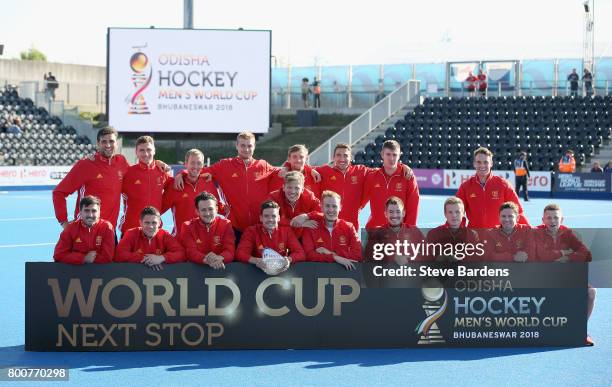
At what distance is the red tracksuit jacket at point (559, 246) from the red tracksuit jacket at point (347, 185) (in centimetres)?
251

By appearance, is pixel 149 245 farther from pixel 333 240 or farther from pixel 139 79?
pixel 139 79

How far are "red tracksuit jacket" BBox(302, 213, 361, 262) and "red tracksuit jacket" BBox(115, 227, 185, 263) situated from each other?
1.17 meters

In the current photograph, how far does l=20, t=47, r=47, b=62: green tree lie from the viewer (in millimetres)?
84056

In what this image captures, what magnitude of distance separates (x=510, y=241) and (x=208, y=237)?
2822 millimetres

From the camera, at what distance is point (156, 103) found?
34.7 meters

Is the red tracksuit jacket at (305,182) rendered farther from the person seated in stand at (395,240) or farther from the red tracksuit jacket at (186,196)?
the person seated in stand at (395,240)

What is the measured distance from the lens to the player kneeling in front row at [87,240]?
8438mm

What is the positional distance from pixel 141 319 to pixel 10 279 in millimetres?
4765

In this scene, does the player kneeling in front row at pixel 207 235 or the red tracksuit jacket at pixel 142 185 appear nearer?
the player kneeling in front row at pixel 207 235

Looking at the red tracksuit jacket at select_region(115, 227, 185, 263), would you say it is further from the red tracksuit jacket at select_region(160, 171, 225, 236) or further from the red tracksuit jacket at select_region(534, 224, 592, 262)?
the red tracksuit jacket at select_region(534, 224, 592, 262)

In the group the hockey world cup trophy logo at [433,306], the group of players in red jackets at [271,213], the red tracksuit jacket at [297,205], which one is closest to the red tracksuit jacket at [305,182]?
the group of players in red jackets at [271,213]

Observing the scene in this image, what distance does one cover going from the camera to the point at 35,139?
133 ft

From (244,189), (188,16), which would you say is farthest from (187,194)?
(188,16)

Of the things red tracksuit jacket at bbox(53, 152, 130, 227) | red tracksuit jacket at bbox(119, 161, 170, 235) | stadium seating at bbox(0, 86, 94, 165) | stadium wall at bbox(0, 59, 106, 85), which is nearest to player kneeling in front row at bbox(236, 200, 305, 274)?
red tracksuit jacket at bbox(119, 161, 170, 235)
